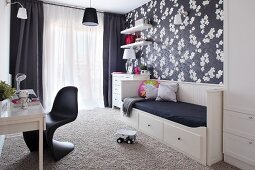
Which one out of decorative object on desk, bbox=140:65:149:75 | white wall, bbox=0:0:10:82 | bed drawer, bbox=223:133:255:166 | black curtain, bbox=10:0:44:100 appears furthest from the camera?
decorative object on desk, bbox=140:65:149:75

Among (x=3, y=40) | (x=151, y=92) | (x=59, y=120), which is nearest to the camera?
(x=59, y=120)

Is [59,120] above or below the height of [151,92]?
below

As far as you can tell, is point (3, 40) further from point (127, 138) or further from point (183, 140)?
point (183, 140)

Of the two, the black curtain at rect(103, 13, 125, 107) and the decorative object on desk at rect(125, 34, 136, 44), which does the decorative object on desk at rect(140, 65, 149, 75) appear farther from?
the black curtain at rect(103, 13, 125, 107)


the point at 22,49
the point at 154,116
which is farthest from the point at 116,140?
the point at 22,49

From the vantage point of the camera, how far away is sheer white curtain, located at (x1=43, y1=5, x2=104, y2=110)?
4543 millimetres

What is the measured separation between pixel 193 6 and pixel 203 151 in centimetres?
238

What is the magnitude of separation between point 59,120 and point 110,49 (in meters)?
3.21

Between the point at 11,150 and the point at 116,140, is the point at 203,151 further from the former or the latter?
the point at 11,150

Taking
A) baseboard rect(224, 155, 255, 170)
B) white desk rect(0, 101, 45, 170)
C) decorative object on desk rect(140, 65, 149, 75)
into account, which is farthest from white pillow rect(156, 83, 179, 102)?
white desk rect(0, 101, 45, 170)

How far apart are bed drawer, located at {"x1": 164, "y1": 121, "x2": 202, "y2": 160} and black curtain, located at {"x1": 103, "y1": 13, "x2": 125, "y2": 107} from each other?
9.26ft

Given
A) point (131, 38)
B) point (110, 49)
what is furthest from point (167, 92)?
point (110, 49)

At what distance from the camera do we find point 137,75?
4402mm

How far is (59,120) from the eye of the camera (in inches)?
92.4
